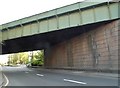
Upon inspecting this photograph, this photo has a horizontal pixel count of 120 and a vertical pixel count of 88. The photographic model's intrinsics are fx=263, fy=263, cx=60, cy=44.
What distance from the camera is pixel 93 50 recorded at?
28.5 m

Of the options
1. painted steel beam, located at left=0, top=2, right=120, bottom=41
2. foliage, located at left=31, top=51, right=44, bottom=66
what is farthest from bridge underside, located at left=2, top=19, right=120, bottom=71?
foliage, located at left=31, top=51, right=44, bottom=66

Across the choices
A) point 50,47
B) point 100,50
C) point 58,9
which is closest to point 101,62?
point 100,50

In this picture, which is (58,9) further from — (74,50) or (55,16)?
(74,50)

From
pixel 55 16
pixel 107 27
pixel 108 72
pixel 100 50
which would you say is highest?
pixel 55 16

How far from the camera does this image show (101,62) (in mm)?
26688

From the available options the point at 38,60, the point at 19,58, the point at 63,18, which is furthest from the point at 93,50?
the point at 19,58

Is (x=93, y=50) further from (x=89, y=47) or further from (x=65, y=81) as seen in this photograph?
(x=65, y=81)

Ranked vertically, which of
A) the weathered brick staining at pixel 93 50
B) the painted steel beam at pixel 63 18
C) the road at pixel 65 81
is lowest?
the road at pixel 65 81

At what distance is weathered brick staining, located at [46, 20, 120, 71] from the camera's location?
24.9 m

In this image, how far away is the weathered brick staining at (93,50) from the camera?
24.9 meters

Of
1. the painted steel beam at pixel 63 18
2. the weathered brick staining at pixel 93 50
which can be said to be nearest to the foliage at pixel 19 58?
the weathered brick staining at pixel 93 50

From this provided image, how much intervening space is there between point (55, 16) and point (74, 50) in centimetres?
578

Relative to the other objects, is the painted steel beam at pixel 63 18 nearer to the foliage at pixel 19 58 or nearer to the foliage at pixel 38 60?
the foliage at pixel 38 60

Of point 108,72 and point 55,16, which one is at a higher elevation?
point 55,16
